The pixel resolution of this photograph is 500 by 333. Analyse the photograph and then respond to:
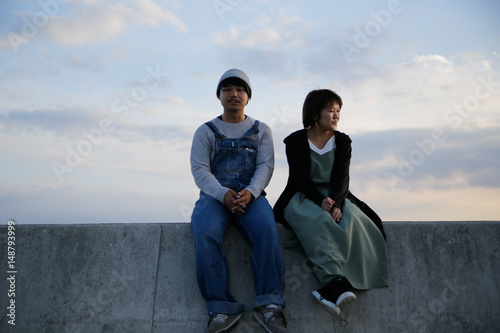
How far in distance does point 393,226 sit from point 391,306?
0.72 metres

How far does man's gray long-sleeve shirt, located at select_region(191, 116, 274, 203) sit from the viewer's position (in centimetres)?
341

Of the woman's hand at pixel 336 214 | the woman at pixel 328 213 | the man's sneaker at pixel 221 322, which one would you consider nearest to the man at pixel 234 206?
the man's sneaker at pixel 221 322

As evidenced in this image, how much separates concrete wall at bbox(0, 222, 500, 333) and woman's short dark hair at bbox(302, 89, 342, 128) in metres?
1.08

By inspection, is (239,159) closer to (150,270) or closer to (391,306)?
(150,270)

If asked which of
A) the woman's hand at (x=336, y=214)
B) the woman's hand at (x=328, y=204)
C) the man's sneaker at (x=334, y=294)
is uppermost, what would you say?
the woman's hand at (x=328, y=204)

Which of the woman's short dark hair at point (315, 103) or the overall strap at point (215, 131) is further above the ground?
the woman's short dark hair at point (315, 103)

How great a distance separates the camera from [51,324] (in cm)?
337

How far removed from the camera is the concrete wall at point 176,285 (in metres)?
3.38

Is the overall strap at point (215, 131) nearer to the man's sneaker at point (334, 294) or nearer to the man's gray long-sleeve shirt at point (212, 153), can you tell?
the man's gray long-sleeve shirt at point (212, 153)

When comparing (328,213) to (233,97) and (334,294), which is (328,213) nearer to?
(334,294)

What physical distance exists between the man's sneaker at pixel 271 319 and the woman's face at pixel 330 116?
1.65 meters

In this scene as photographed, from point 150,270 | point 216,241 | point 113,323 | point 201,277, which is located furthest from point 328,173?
point 113,323

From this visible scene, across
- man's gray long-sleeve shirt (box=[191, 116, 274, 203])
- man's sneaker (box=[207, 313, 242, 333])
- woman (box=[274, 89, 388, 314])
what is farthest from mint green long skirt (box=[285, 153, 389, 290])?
man's sneaker (box=[207, 313, 242, 333])

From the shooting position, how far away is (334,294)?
304cm
